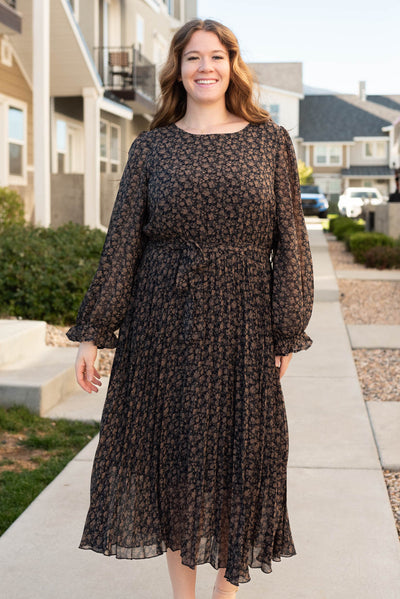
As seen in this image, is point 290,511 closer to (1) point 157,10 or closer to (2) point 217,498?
(2) point 217,498

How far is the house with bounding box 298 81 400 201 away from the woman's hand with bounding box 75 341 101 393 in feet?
161

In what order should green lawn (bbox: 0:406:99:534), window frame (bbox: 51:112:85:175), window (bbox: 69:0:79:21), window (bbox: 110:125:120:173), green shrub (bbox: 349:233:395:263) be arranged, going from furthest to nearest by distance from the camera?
window (bbox: 110:125:120:173), window (bbox: 69:0:79:21), window frame (bbox: 51:112:85:175), green shrub (bbox: 349:233:395:263), green lawn (bbox: 0:406:99:534)

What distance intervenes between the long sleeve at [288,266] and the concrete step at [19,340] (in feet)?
11.9

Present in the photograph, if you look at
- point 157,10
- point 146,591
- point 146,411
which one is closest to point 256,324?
point 146,411

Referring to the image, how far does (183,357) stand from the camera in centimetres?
240

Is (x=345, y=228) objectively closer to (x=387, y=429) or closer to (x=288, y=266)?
(x=387, y=429)

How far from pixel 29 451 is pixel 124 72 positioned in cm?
1614

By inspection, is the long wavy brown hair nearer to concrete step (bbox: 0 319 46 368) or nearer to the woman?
the woman

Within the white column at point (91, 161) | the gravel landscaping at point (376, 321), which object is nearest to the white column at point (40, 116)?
the white column at point (91, 161)

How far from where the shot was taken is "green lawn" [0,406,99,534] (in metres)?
3.82

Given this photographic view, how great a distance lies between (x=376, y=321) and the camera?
895 cm

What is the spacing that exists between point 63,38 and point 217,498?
1255cm

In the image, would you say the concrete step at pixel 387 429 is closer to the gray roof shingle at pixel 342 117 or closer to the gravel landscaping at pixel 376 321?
the gravel landscaping at pixel 376 321

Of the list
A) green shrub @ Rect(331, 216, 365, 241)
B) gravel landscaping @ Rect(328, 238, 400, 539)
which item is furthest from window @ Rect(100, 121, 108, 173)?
gravel landscaping @ Rect(328, 238, 400, 539)
